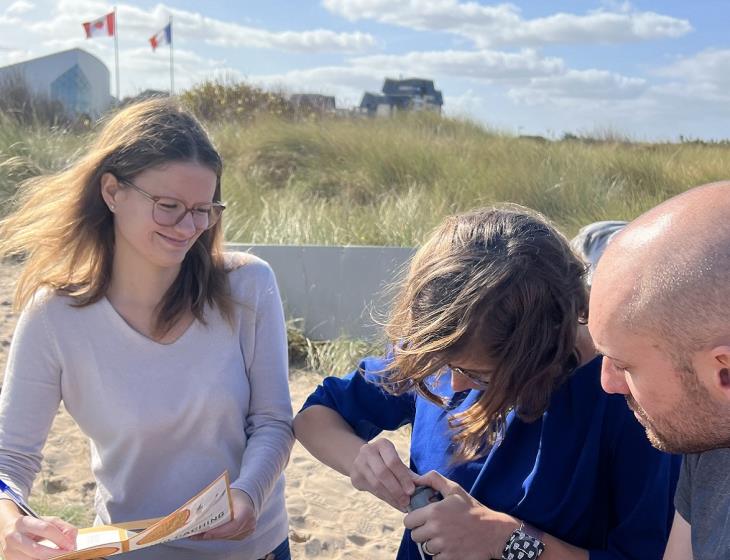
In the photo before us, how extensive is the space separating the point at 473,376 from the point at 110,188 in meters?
1.14

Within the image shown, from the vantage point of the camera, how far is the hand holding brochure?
60.9 inches

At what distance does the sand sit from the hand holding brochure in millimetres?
1791

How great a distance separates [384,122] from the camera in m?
13.5

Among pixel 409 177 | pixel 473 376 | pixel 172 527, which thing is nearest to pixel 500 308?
pixel 473 376

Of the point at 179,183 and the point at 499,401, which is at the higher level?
the point at 179,183

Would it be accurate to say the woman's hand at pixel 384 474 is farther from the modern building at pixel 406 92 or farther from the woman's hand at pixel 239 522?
the modern building at pixel 406 92

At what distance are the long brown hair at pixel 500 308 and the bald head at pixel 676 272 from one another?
0.76 ft

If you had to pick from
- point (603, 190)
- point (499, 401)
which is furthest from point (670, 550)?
point (603, 190)

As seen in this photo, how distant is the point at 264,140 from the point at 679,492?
10.4 metres

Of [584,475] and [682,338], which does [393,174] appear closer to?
[584,475]

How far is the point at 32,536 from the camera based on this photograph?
172 centimetres

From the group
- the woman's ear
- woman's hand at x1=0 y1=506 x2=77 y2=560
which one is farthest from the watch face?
the woman's ear

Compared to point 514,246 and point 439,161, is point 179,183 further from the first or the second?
point 439,161

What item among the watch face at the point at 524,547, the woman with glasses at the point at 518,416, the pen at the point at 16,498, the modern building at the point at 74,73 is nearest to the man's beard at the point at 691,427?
the woman with glasses at the point at 518,416
